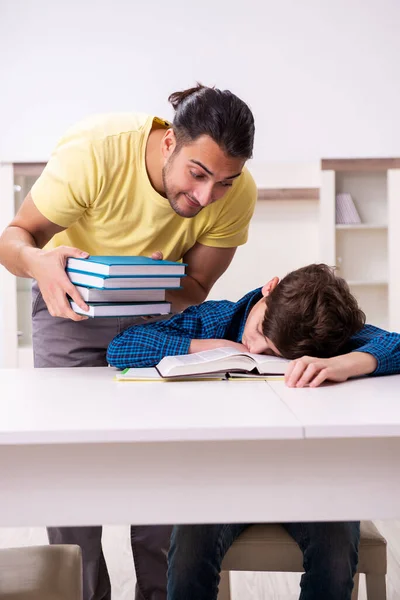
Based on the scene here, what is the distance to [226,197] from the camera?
1.75 m

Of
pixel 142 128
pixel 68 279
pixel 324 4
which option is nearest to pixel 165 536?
pixel 68 279

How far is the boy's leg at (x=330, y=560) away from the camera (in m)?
1.25

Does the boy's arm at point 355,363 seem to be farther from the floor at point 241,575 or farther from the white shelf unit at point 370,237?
the white shelf unit at point 370,237

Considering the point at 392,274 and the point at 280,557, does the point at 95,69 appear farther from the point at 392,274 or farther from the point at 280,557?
the point at 280,557

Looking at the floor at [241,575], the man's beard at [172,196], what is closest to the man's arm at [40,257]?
the man's beard at [172,196]

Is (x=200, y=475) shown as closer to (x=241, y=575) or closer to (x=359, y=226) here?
(x=241, y=575)

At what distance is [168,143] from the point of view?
5.13 ft

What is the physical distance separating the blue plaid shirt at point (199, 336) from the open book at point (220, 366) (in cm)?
8

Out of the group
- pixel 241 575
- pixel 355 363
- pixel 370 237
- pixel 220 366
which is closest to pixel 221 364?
pixel 220 366

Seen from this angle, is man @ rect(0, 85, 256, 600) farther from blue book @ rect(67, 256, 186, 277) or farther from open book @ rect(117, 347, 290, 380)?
open book @ rect(117, 347, 290, 380)

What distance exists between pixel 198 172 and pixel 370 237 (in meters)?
3.02

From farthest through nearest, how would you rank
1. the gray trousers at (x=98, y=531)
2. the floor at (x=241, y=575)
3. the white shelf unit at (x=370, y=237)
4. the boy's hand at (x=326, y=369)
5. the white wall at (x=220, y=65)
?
the white wall at (x=220, y=65), the white shelf unit at (x=370, y=237), the floor at (x=241, y=575), the gray trousers at (x=98, y=531), the boy's hand at (x=326, y=369)

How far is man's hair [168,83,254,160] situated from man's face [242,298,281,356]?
31cm

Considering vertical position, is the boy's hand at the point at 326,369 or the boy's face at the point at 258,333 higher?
the boy's face at the point at 258,333
